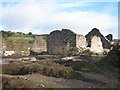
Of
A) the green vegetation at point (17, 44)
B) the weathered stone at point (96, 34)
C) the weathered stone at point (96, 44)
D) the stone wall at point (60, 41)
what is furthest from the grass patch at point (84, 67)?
the green vegetation at point (17, 44)

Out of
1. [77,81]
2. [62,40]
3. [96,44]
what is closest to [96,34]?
[96,44]

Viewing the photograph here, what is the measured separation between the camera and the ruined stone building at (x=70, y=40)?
46.2 meters

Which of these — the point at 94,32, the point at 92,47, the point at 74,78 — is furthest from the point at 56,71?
the point at 94,32

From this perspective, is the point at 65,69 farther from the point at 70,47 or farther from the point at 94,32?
the point at 94,32

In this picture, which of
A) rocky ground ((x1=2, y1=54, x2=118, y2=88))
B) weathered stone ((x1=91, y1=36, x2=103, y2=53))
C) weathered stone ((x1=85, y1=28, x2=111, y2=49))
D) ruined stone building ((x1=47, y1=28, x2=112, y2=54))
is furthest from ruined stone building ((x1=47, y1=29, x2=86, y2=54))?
rocky ground ((x1=2, y1=54, x2=118, y2=88))

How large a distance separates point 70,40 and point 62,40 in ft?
8.28

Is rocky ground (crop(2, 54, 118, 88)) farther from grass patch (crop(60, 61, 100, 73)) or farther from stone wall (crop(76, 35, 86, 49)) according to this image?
stone wall (crop(76, 35, 86, 49))

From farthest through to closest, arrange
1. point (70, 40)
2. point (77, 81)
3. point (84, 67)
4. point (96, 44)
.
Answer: point (96, 44) → point (70, 40) → point (84, 67) → point (77, 81)

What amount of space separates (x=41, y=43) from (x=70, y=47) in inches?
3302

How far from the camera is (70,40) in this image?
46594 millimetres

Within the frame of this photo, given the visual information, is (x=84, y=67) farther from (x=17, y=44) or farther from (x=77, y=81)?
(x=17, y=44)

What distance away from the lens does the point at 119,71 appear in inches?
842

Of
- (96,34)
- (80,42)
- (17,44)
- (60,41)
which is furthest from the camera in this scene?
(17,44)

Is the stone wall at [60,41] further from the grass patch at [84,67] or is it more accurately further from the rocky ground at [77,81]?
the rocky ground at [77,81]
